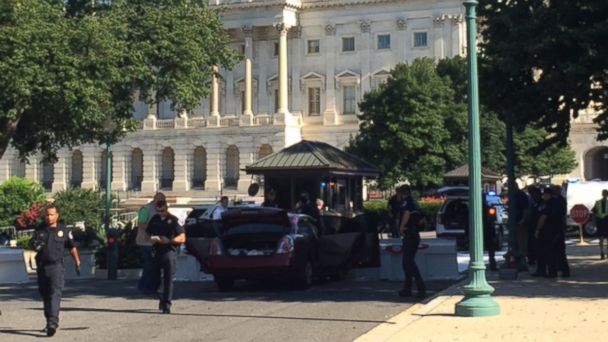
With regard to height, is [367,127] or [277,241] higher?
[367,127]

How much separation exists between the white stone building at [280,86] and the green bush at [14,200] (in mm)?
34184

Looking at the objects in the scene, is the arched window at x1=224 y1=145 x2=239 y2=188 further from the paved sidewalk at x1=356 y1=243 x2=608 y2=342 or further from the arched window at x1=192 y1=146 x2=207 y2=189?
the paved sidewalk at x1=356 y1=243 x2=608 y2=342

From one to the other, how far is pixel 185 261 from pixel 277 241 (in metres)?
4.56

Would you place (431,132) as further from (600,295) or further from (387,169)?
(600,295)

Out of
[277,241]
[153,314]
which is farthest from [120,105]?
[153,314]

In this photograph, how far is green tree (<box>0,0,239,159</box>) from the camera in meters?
28.2

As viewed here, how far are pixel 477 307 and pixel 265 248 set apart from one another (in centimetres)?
618

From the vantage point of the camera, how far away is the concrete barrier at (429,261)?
23.5 m

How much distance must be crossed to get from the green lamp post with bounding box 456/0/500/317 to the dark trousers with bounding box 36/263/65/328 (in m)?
5.49

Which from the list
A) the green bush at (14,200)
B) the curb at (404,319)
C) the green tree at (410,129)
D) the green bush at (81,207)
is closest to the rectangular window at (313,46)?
the green tree at (410,129)

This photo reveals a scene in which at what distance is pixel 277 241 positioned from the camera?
68.0ft

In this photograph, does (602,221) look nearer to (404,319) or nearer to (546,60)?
(546,60)

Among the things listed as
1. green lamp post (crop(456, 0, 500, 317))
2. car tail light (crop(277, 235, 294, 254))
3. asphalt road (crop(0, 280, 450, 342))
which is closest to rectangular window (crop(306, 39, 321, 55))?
asphalt road (crop(0, 280, 450, 342))

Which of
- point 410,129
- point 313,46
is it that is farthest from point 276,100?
point 410,129
